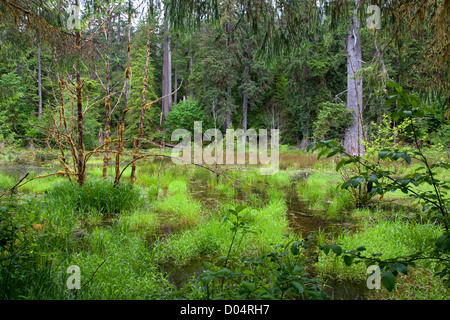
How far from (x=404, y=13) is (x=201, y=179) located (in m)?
8.37

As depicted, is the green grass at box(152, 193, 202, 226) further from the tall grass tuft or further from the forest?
the tall grass tuft

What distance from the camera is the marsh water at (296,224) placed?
3.07 meters

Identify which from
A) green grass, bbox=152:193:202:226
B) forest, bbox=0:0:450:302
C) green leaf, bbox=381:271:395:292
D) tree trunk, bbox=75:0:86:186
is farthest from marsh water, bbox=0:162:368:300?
tree trunk, bbox=75:0:86:186

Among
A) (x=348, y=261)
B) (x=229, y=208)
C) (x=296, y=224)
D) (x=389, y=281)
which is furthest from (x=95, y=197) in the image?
(x=389, y=281)

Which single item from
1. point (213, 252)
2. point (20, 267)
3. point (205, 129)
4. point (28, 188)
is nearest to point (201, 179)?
point (28, 188)

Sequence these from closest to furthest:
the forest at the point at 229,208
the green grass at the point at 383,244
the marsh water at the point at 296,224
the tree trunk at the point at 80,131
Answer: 1. the forest at the point at 229,208
2. the marsh water at the point at 296,224
3. the green grass at the point at 383,244
4. the tree trunk at the point at 80,131

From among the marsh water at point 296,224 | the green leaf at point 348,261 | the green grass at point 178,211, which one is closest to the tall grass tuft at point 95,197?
the green grass at point 178,211

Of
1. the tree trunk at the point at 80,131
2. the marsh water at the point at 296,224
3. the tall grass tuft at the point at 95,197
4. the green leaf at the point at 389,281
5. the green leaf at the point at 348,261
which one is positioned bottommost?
the marsh water at the point at 296,224

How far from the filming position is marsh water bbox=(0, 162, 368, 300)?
121 inches

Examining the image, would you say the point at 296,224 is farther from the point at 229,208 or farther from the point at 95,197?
the point at 95,197

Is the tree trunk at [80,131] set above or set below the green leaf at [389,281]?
above

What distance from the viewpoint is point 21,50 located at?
468 centimetres

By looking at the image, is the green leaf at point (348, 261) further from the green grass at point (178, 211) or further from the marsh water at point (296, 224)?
the green grass at point (178, 211)

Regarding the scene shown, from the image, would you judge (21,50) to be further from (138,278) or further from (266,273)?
(266,273)
